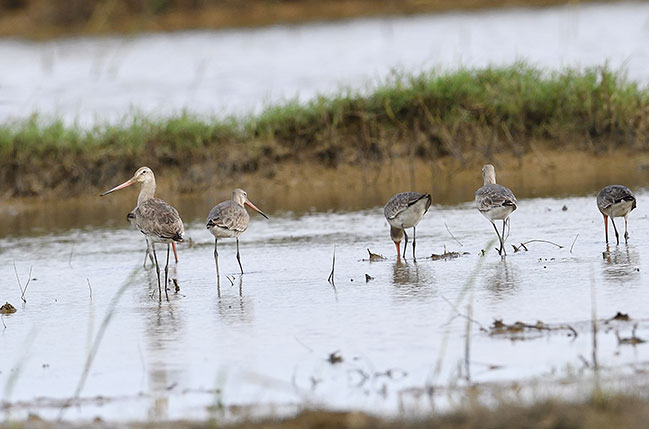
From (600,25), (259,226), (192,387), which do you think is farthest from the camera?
(600,25)

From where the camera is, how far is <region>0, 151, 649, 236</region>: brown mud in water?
1548 cm

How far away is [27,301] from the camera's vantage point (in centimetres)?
1052

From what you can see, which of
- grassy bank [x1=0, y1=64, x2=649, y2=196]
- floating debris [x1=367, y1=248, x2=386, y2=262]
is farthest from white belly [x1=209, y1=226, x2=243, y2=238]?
grassy bank [x1=0, y1=64, x2=649, y2=196]

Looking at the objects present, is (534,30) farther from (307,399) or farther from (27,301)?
(307,399)

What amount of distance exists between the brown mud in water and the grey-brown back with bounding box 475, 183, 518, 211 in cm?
354

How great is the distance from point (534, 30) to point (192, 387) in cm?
2763

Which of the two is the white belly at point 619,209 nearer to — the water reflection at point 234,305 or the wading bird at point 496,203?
the wading bird at point 496,203

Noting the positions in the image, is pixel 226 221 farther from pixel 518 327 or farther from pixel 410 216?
pixel 518 327

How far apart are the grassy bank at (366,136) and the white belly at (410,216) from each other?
4.83 meters

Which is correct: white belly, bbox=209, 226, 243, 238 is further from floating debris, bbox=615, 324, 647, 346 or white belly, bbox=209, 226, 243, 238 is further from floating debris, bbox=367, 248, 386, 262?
floating debris, bbox=615, 324, 647, 346

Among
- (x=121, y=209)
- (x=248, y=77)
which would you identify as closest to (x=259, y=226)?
(x=121, y=209)

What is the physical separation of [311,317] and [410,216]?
2916 mm

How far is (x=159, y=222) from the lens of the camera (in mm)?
11133

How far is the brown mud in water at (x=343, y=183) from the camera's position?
609 inches
